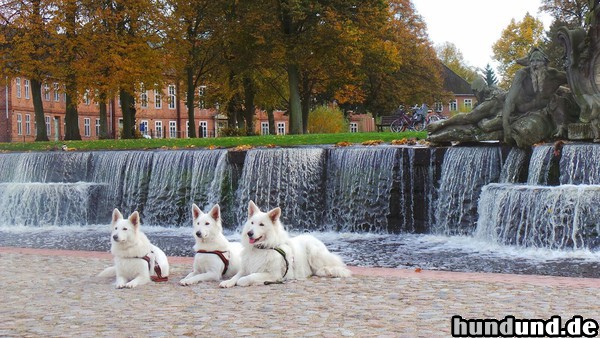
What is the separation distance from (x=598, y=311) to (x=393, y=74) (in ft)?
152

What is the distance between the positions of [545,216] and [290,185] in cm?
718

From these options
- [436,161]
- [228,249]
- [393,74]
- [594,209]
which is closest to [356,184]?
[436,161]

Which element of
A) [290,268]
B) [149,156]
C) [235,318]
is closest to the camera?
[235,318]

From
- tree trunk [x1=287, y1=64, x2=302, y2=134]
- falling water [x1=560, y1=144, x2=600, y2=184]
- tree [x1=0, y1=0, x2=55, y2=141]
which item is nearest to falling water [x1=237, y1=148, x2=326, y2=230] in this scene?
falling water [x1=560, y1=144, x2=600, y2=184]

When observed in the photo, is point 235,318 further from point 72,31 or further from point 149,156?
point 72,31

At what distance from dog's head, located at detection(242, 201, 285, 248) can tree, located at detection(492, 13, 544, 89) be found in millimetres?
54060

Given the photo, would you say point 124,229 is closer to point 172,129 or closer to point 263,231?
point 263,231

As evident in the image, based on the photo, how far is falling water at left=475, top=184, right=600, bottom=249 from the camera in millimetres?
14086

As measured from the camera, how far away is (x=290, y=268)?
982 centimetres

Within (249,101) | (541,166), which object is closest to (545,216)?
(541,166)

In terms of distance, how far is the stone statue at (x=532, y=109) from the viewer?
17.2 m

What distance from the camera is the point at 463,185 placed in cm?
1762

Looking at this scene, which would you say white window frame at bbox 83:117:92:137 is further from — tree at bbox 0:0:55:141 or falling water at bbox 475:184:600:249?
falling water at bbox 475:184:600:249

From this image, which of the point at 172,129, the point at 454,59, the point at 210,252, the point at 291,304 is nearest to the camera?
the point at 291,304
